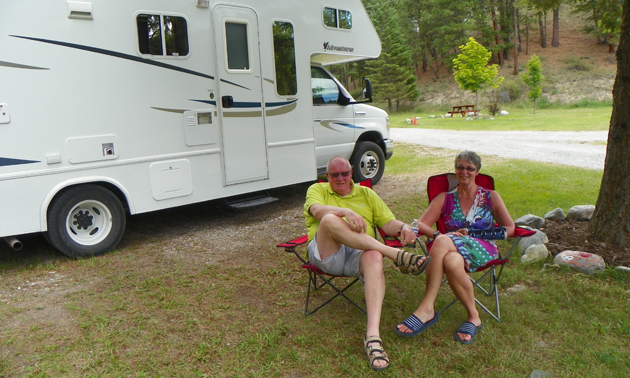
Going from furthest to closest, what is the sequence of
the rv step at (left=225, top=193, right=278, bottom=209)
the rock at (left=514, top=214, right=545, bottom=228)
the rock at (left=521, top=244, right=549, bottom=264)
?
1. the rv step at (left=225, top=193, right=278, bottom=209)
2. the rock at (left=514, top=214, right=545, bottom=228)
3. the rock at (left=521, top=244, right=549, bottom=264)

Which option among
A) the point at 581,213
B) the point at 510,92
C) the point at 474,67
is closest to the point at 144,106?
the point at 581,213

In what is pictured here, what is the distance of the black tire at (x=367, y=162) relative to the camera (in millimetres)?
7656

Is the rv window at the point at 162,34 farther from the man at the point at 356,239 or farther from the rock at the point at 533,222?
the rock at the point at 533,222

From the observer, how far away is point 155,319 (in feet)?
11.2

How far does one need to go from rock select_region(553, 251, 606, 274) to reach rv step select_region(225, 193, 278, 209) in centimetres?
321

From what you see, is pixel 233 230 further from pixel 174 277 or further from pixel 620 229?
pixel 620 229

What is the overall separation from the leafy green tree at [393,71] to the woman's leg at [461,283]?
111 ft

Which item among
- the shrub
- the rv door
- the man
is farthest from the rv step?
the shrub

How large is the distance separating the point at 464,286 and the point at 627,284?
146 centimetres

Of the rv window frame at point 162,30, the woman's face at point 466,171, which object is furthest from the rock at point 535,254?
the rv window frame at point 162,30

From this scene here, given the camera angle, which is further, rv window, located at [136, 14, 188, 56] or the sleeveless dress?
rv window, located at [136, 14, 188, 56]

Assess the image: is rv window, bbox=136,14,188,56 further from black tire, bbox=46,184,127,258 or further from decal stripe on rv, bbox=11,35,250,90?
black tire, bbox=46,184,127,258

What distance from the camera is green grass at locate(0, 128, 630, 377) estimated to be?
276cm

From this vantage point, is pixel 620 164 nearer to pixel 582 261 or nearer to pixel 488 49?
pixel 582 261
